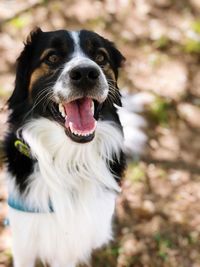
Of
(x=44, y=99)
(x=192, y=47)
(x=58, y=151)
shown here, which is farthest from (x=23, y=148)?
(x=192, y=47)

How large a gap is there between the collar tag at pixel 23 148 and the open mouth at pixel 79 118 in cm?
31

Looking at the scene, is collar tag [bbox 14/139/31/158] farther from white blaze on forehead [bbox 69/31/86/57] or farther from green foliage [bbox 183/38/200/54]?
green foliage [bbox 183/38/200/54]

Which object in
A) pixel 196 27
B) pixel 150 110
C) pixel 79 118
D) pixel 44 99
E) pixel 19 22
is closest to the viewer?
pixel 79 118

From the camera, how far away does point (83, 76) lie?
99.4 inches

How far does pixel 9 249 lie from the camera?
11.7 ft

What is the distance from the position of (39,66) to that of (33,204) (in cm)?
84

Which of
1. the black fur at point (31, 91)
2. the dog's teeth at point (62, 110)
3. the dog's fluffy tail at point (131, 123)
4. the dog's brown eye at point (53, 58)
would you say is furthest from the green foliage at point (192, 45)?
the dog's teeth at point (62, 110)

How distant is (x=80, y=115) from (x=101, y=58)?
463 mm

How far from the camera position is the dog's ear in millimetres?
2883

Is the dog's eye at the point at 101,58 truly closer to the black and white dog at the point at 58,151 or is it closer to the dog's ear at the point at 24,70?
the black and white dog at the point at 58,151

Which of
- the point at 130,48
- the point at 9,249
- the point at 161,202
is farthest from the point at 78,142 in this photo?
the point at 130,48

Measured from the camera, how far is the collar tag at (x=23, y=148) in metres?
2.84

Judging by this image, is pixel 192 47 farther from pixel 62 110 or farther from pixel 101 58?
pixel 62 110

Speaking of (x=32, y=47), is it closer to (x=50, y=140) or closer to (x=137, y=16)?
(x=50, y=140)
